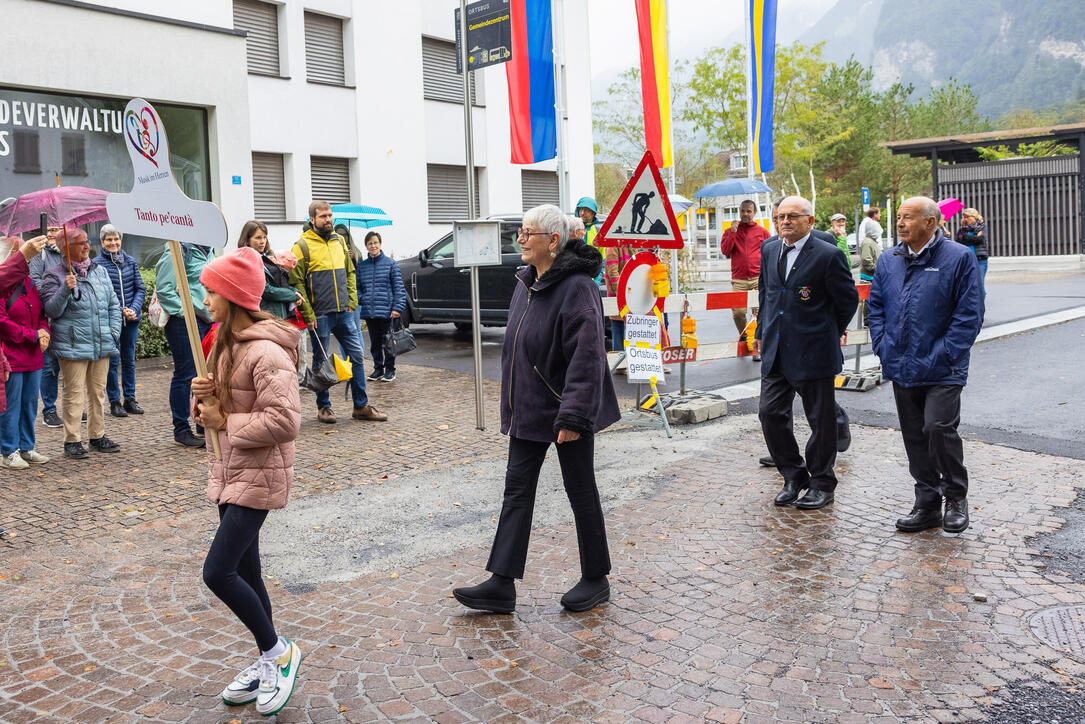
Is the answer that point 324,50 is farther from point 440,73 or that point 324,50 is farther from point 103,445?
point 103,445

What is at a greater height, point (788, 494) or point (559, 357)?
point (559, 357)

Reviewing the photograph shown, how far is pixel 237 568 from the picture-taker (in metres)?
3.96

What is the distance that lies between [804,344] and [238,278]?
3.95 metres

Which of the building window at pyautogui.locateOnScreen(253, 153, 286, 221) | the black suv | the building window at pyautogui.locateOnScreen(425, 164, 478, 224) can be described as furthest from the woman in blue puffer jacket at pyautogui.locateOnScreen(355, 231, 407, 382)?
the building window at pyautogui.locateOnScreen(425, 164, 478, 224)

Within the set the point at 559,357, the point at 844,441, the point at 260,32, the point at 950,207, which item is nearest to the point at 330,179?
the point at 260,32

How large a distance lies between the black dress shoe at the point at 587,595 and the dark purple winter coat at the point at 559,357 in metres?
0.79

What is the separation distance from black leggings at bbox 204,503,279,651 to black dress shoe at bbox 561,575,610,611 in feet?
4.94

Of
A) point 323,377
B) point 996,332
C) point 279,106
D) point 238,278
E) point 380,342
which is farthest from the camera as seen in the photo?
point 279,106

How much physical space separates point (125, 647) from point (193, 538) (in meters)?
1.74

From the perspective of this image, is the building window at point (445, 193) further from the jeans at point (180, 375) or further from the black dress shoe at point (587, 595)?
the black dress shoe at point (587, 595)

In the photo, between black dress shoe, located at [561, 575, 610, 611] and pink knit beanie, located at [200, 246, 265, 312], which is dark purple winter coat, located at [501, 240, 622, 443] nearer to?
black dress shoe, located at [561, 575, 610, 611]

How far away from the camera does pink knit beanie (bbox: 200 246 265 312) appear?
12.5 ft

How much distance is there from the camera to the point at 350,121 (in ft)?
76.3

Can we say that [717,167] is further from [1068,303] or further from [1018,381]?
[1018,381]
